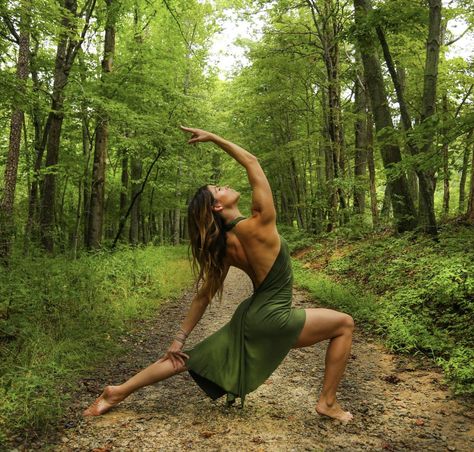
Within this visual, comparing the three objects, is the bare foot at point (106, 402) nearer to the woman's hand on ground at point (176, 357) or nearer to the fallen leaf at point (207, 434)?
the woman's hand on ground at point (176, 357)

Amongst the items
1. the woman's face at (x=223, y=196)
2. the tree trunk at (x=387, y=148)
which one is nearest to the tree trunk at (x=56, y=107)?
the woman's face at (x=223, y=196)

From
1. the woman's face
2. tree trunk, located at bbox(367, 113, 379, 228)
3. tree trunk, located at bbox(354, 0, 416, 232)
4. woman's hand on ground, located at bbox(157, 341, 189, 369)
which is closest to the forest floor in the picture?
woman's hand on ground, located at bbox(157, 341, 189, 369)

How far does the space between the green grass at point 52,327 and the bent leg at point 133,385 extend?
0.27m

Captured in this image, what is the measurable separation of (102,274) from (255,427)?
228 inches

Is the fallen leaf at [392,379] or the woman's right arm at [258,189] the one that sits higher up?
the woman's right arm at [258,189]

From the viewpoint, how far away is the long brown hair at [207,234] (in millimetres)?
2908

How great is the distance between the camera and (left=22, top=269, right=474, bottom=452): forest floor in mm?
2625

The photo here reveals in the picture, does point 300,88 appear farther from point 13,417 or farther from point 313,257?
point 13,417

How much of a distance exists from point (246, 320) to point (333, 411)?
980 millimetres

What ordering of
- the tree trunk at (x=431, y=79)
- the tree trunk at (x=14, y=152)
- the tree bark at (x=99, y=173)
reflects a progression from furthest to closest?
the tree bark at (x=99, y=173) < the tree trunk at (x=431, y=79) < the tree trunk at (x=14, y=152)

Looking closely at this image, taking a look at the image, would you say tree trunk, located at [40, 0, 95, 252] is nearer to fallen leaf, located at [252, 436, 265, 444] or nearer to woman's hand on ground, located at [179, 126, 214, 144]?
woman's hand on ground, located at [179, 126, 214, 144]

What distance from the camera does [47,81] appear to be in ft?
39.0

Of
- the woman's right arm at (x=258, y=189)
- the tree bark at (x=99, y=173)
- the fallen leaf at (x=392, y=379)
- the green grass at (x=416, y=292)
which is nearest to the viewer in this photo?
the woman's right arm at (x=258, y=189)

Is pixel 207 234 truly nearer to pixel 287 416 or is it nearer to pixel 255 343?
pixel 255 343
